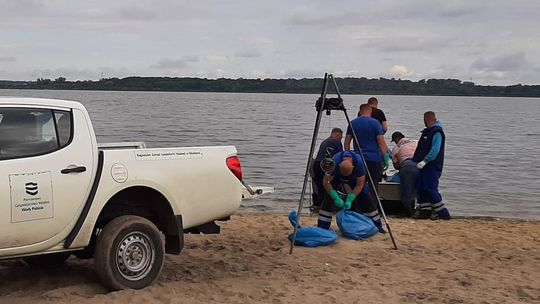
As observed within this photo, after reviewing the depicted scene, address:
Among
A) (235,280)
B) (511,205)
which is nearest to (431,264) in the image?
(235,280)

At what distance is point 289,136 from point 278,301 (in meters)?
33.1

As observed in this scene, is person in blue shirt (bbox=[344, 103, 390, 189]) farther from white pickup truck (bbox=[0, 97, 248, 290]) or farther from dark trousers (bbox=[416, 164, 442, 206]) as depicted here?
white pickup truck (bbox=[0, 97, 248, 290])

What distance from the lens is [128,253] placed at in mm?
6777

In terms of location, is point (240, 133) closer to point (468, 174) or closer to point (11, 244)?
point (468, 174)

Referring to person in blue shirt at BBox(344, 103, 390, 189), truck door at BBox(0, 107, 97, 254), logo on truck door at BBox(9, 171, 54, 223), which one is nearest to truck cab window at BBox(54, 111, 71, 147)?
truck door at BBox(0, 107, 97, 254)

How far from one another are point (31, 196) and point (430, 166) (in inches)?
A: 315

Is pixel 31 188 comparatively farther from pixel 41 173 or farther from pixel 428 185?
pixel 428 185

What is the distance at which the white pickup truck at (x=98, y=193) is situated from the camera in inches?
240

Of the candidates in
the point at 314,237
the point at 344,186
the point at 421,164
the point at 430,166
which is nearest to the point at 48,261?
the point at 314,237

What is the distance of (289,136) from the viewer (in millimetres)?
39812

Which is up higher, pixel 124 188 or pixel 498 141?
pixel 124 188

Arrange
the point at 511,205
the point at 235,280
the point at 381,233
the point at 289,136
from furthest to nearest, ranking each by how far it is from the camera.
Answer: the point at 289,136, the point at 511,205, the point at 381,233, the point at 235,280

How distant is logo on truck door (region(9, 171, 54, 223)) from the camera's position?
19.6ft

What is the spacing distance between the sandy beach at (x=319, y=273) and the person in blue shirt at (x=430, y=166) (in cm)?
220
